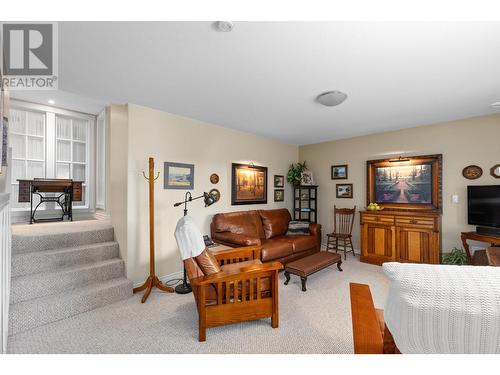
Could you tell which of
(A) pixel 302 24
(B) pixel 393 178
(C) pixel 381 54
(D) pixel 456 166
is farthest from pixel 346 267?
(A) pixel 302 24

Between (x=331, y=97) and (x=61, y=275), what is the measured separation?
3.75 m

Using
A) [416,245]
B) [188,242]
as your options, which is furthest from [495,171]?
[188,242]

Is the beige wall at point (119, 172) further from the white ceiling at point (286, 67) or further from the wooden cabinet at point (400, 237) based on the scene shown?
the wooden cabinet at point (400, 237)

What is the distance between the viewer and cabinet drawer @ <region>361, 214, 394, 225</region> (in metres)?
4.10

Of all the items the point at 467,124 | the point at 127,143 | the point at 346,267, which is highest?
the point at 467,124

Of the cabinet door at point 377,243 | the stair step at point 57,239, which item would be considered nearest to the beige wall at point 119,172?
the stair step at point 57,239

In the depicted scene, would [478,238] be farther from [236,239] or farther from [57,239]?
[57,239]

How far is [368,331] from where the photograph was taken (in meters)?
1.24

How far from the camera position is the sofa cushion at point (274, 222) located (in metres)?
4.48

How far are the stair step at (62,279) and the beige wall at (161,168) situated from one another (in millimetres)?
229

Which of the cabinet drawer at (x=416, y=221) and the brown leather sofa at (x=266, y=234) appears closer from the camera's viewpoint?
the brown leather sofa at (x=266, y=234)

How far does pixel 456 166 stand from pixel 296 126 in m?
2.73

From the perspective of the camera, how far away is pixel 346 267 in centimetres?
405
